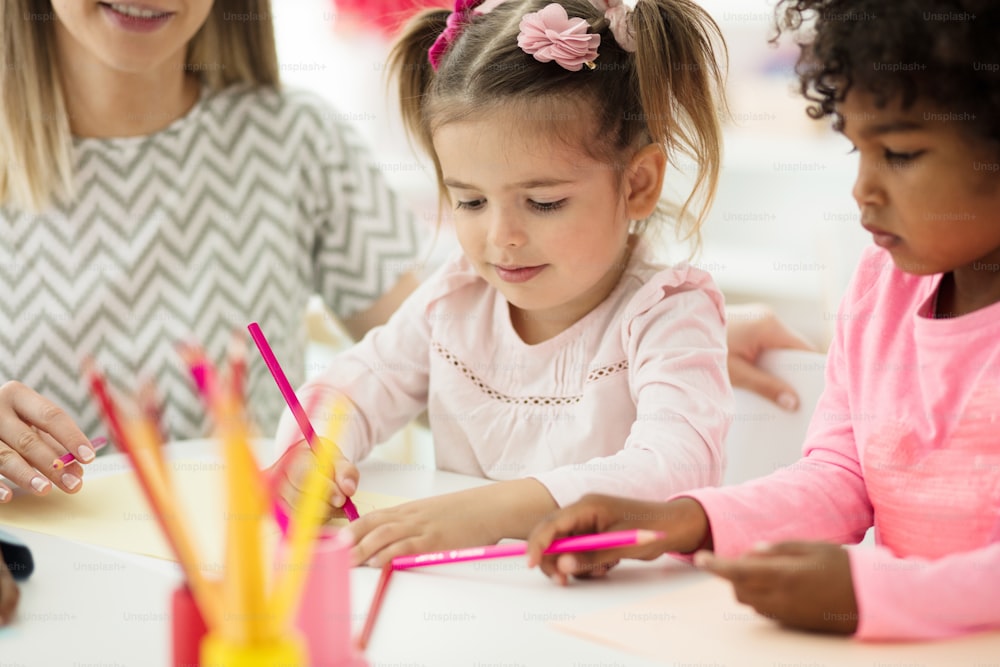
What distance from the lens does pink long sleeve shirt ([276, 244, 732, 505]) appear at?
3.28 ft

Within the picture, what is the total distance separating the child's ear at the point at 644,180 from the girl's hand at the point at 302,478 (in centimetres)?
37

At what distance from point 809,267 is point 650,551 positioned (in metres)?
1.94

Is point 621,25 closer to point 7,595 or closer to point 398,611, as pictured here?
point 398,611

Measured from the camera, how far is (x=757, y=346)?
1258mm

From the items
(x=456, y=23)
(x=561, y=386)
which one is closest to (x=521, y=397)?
(x=561, y=386)

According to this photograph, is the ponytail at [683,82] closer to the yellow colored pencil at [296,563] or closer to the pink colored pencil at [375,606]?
the pink colored pencil at [375,606]

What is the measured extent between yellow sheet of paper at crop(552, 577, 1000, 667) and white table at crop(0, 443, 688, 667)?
0.02 meters

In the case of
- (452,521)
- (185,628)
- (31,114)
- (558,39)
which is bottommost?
(452,521)

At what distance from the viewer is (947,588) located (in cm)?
67

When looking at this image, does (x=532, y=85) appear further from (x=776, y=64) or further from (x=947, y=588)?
(x=776, y=64)

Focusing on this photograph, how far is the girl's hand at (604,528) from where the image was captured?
2.61 ft

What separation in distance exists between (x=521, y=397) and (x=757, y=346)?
0.28 meters

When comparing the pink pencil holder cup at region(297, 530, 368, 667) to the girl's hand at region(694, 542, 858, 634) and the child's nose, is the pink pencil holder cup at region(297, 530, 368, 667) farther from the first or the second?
the child's nose

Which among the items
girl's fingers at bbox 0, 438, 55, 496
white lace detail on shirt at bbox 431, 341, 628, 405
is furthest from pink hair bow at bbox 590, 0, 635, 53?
girl's fingers at bbox 0, 438, 55, 496
